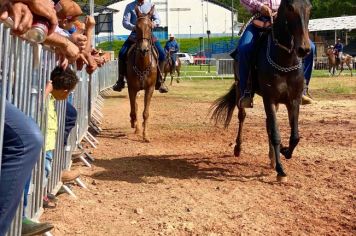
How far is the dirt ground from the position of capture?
235 inches

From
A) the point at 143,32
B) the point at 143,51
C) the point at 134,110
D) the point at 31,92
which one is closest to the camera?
the point at 31,92

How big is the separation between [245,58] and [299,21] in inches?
52.7

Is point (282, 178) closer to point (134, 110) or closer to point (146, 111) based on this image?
point (146, 111)

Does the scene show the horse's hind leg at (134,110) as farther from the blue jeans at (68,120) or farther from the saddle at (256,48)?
the blue jeans at (68,120)

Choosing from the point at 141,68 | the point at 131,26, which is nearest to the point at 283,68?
the point at 141,68

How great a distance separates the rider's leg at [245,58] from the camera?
363 inches

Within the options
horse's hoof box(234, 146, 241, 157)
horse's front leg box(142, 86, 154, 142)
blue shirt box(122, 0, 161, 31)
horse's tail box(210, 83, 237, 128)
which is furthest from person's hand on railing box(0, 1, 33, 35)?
blue shirt box(122, 0, 161, 31)

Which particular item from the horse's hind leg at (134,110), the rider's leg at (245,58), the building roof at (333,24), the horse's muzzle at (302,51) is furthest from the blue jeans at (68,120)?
the building roof at (333,24)

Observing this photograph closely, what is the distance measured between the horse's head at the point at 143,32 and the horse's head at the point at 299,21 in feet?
15.7

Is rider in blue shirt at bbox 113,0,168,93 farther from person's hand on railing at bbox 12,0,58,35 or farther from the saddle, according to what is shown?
person's hand on railing at bbox 12,0,58,35

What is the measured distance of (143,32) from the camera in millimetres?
12594

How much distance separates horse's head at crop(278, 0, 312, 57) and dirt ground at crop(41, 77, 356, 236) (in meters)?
1.72

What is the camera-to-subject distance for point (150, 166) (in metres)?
9.41

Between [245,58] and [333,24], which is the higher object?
[333,24]
